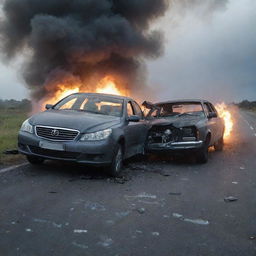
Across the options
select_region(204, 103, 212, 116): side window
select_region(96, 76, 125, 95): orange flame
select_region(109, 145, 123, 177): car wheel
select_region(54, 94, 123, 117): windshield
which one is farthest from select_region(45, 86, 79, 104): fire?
select_region(109, 145, 123, 177): car wheel

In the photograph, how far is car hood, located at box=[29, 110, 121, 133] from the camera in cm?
733

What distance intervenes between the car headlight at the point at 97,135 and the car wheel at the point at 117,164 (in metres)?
0.42

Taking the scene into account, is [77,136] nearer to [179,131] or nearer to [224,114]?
[179,131]

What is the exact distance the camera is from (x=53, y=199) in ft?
18.7

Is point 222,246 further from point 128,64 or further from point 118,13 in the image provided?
point 118,13

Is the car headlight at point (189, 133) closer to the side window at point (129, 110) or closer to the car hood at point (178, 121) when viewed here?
the car hood at point (178, 121)

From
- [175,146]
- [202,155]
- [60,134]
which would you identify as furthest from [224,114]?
[60,134]

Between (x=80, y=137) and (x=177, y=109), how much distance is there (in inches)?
175

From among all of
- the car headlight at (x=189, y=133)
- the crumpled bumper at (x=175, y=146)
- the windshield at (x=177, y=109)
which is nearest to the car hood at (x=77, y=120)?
the crumpled bumper at (x=175, y=146)

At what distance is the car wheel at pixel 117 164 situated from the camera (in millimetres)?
7481

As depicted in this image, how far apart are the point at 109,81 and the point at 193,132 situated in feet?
57.6

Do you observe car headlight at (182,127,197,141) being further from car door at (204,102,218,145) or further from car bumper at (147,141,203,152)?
car door at (204,102,218,145)

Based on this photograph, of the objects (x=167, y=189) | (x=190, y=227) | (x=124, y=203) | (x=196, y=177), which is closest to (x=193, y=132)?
(x=196, y=177)

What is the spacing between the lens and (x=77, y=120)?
24.7 ft
